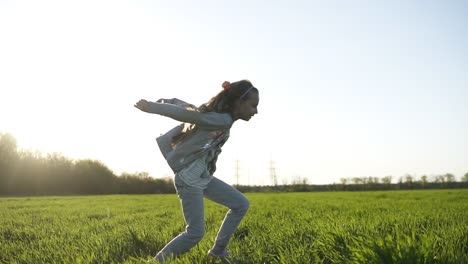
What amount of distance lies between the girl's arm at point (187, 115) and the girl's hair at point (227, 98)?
14 centimetres

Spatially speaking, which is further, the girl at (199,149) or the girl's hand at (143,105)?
the girl at (199,149)

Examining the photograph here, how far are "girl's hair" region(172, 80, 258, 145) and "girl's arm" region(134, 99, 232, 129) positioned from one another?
0.47 ft

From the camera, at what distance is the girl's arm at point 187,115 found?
10.6 feet

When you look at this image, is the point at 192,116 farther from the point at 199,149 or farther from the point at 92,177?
the point at 92,177

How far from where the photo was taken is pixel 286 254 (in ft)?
12.3

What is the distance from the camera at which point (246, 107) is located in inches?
149

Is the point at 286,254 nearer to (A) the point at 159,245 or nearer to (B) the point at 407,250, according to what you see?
(B) the point at 407,250

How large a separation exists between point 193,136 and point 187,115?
0.37 meters

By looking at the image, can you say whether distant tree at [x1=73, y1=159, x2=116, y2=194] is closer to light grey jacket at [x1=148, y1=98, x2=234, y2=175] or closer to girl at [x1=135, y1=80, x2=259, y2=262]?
light grey jacket at [x1=148, y1=98, x2=234, y2=175]

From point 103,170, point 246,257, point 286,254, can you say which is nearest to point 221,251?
point 246,257

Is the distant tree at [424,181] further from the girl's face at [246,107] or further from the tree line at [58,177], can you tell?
the girl's face at [246,107]

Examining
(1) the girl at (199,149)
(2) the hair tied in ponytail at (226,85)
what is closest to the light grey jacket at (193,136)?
(1) the girl at (199,149)

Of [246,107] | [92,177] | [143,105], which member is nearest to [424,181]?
[92,177]

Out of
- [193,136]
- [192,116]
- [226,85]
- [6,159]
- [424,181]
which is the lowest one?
[424,181]
